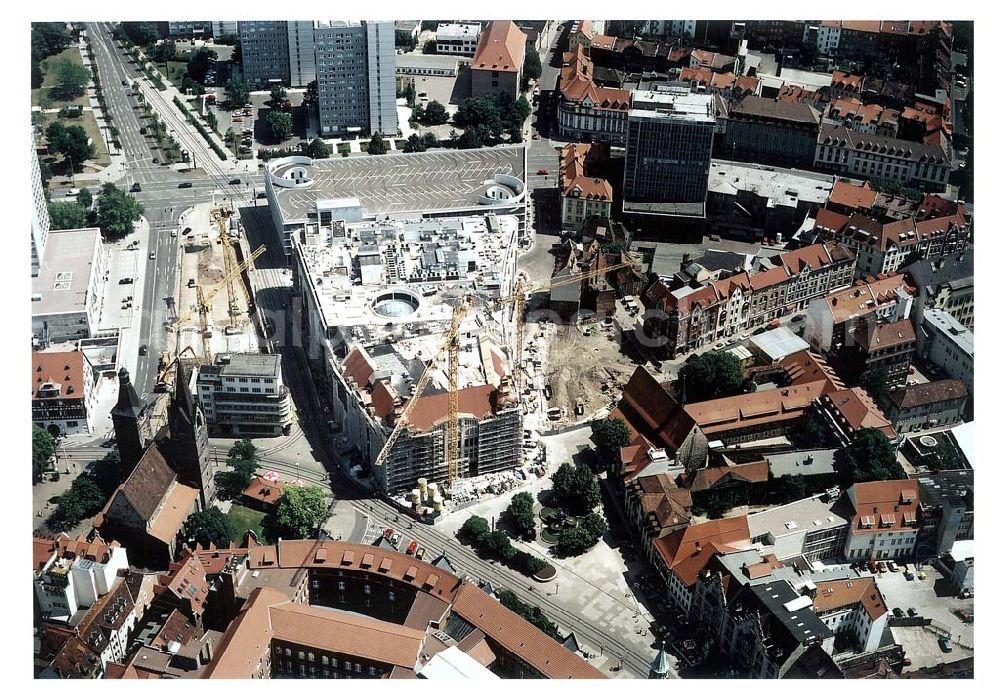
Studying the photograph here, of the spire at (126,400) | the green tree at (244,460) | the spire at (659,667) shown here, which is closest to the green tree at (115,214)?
the green tree at (244,460)

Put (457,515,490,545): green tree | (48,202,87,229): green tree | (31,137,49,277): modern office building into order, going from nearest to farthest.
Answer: (457,515,490,545): green tree
(31,137,49,277): modern office building
(48,202,87,229): green tree

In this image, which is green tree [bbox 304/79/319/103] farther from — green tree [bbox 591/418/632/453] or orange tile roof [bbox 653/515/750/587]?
orange tile roof [bbox 653/515/750/587]

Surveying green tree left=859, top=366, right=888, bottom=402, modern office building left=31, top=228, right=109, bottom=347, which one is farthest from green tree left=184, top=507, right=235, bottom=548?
green tree left=859, top=366, right=888, bottom=402

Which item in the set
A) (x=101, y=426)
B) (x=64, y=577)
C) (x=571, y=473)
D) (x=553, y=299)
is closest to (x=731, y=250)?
(x=553, y=299)

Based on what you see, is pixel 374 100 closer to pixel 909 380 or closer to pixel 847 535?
pixel 909 380

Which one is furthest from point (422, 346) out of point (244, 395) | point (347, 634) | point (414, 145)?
point (414, 145)
